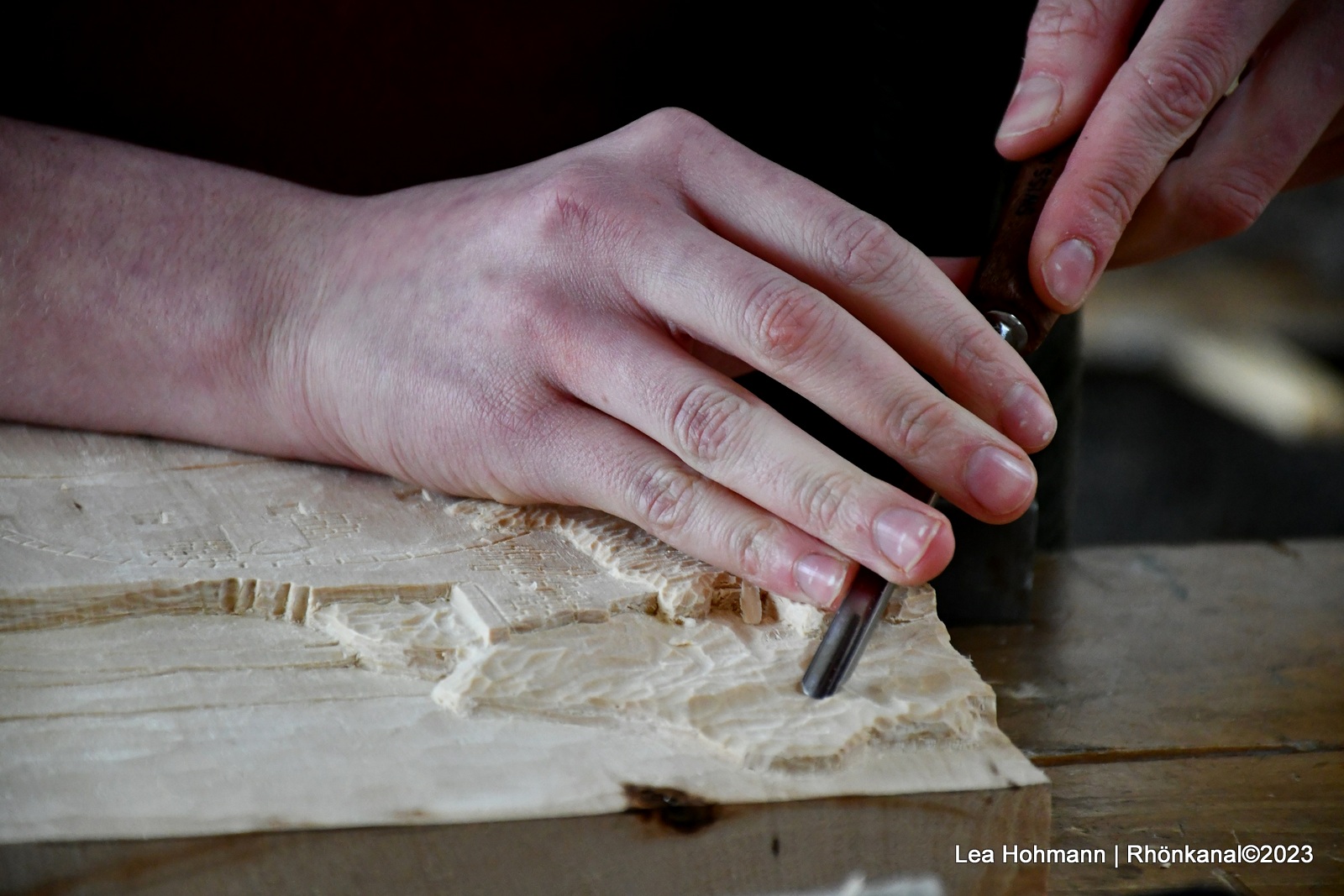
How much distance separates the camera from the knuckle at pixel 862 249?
863mm

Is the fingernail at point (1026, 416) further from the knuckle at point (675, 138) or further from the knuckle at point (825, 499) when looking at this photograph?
the knuckle at point (675, 138)

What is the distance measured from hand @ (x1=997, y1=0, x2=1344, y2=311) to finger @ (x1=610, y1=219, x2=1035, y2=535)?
0.16 meters

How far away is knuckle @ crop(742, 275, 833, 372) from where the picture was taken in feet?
2.72

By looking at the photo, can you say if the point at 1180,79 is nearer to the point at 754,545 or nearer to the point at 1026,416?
the point at 1026,416

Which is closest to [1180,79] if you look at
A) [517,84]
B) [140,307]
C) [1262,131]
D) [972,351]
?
[1262,131]

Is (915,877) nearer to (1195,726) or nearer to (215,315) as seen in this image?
(1195,726)

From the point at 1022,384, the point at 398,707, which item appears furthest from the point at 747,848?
the point at 1022,384

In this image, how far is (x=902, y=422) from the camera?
2.69 feet

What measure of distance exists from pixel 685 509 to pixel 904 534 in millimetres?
181

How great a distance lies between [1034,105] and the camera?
3.18ft

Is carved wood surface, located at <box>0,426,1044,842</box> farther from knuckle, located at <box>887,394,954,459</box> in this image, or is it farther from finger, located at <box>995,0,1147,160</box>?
finger, located at <box>995,0,1147,160</box>

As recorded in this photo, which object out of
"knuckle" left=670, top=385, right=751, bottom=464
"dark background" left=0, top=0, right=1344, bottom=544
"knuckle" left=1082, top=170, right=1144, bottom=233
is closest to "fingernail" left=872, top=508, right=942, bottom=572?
"knuckle" left=670, top=385, right=751, bottom=464

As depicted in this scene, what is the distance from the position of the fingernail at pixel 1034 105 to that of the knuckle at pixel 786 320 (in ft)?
0.96

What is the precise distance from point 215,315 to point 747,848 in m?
0.72
